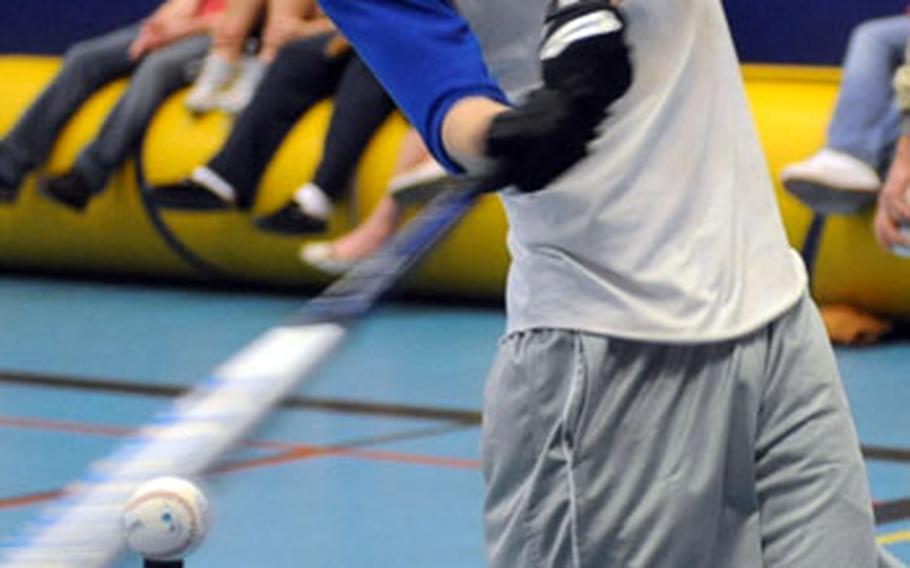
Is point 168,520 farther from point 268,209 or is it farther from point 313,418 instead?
point 268,209

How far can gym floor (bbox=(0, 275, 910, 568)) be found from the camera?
4.32 metres

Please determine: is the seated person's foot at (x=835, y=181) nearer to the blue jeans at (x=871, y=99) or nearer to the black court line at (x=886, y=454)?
the blue jeans at (x=871, y=99)

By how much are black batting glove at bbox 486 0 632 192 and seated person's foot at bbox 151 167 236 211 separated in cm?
557

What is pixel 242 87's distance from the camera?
7961mm

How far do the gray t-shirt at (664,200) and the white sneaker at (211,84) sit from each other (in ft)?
18.3

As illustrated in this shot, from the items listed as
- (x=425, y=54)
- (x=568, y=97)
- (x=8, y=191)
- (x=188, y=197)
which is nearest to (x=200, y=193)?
(x=188, y=197)

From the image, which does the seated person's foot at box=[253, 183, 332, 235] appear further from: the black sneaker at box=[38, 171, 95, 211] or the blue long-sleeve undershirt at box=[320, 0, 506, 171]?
the blue long-sleeve undershirt at box=[320, 0, 506, 171]

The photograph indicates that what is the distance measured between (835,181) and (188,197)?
2.44 metres

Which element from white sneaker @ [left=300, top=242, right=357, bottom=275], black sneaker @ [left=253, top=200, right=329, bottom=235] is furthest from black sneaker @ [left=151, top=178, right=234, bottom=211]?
white sneaker @ [left=300, top=242, right=357, bottom=275]

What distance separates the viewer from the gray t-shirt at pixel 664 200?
2385mm

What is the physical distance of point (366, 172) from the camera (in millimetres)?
7406

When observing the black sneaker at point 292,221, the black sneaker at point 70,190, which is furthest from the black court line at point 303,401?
the black sneaker at point 70,190

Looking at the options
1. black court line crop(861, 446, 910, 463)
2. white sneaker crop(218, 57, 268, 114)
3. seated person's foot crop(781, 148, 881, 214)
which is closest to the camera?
black court line crop(861, 446, 910, 463)

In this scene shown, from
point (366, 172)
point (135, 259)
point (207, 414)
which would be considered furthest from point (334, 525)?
point (135, 259)
